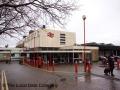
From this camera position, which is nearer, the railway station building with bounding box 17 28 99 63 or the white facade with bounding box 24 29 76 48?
the railway station building with bounding box 17 28 99 63

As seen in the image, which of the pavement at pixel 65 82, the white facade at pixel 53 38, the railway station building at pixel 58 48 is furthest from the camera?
the white facade at pixel 53 38

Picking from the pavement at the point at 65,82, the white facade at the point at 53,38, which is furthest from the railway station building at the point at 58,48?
the pavement at the point at 65,82

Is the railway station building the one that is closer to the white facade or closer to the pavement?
the white facade

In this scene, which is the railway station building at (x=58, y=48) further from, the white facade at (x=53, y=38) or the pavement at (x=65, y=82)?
the pavement at (x=65, y=82)

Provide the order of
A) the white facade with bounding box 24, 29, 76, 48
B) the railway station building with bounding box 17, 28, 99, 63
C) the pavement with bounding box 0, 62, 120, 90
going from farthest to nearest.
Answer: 1. the white facade with bounding box 24, 29, 76, 48
2. the railway station building with bounding box 17, 28, 99, 63
3. the pavement with bounding box 0, 62, 120, 90

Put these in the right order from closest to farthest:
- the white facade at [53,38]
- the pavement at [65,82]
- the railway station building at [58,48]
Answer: the pavement at [65,82]
the railway station building at [58,48]
the white facade at [53,38]

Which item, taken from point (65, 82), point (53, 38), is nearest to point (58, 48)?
point (53, 38)

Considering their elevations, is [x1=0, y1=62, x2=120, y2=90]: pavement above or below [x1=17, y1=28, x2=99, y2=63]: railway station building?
below

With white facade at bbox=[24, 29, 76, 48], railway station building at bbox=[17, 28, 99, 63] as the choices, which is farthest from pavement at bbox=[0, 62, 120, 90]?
white facade at bbox=[24, 29, 76, 48]

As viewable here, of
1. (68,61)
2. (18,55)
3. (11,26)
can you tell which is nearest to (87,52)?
(68,61)

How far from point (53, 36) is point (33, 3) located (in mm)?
58087

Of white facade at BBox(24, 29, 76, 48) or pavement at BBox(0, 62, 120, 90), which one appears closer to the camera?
pavement at BBox(0, 62, 120, 90)

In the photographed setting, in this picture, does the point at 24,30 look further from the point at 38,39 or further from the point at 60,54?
the point at 38,39

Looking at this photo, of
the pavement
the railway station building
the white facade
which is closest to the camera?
the pavement
